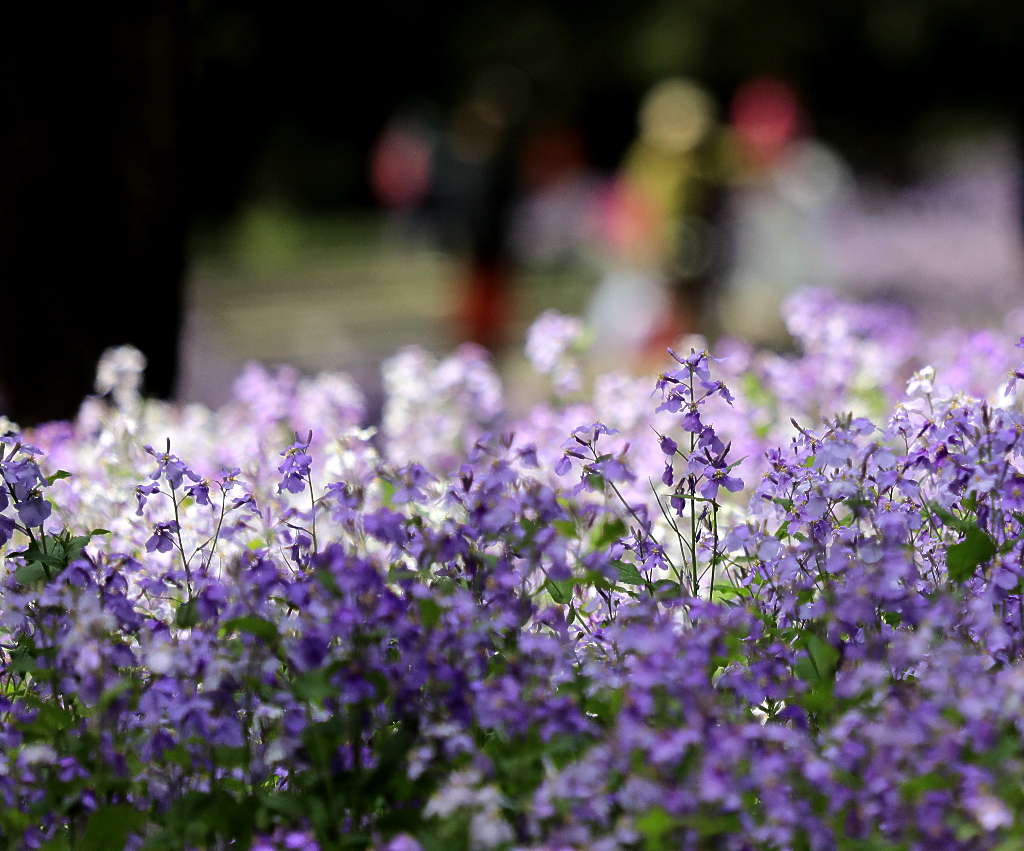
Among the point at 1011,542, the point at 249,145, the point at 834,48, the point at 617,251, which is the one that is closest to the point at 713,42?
the point at 834,48

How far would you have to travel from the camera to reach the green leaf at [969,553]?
3.31 metres

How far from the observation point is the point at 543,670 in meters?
2.88

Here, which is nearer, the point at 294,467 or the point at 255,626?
the point at 255,626

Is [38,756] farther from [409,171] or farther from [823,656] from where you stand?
[409,171]

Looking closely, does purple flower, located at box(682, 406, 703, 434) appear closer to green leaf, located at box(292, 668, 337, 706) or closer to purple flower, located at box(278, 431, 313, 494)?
purple flower, located at box(278, 431, 313, 494)

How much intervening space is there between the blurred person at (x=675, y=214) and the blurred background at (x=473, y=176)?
2 centimetres

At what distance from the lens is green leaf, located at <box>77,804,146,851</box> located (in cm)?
297

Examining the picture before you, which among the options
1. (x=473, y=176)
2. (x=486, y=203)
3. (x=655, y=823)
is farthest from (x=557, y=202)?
(x=655, y=823)

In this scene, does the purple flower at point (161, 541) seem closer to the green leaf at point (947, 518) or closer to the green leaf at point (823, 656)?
the green leaf at point (823, 656)

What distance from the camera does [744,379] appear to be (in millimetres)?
5551

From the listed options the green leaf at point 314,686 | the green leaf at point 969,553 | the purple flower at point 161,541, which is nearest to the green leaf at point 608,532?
the green leaf at point 314,686

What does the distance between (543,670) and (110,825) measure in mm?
817

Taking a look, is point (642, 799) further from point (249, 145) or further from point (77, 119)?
point (249, 145)

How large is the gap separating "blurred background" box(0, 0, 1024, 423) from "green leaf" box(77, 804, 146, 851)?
3643mm
